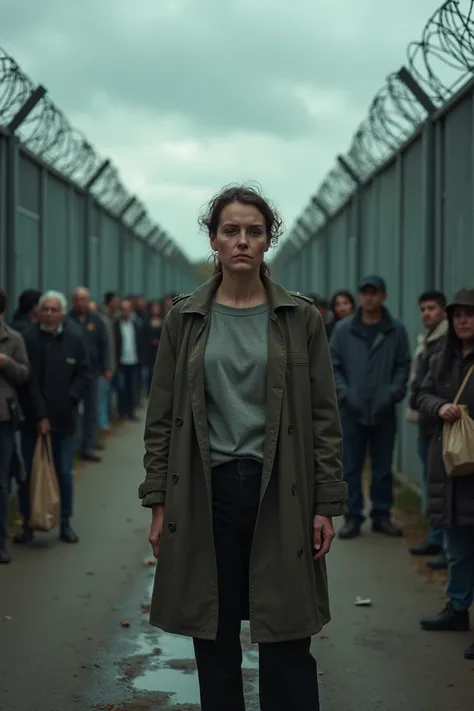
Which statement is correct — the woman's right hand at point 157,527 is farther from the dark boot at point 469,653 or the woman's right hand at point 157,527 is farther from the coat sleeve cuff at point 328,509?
the dark boot at point 469,653

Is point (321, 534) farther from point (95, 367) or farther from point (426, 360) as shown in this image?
point (95, 367)

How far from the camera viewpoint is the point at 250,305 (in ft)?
14.1

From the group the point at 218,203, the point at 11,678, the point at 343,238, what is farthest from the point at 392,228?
the point at 218,203

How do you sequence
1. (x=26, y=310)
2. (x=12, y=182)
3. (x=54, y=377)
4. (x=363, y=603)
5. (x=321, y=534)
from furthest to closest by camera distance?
(x=12, y=182), (x=26, y=310), (x=54, y=377), (x=363, y=603), (x=321, y=534)

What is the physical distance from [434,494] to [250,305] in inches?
107

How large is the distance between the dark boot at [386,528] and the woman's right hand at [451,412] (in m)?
3.21

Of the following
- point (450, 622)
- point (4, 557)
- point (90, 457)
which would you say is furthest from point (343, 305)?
point (450, 622)

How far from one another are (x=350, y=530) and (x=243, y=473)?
5764 mm

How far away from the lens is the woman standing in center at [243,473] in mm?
4117

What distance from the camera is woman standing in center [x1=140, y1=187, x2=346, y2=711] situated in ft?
13.5

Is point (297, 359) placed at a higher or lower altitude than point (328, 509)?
higher

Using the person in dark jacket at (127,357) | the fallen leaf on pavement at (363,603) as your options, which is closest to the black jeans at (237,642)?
the fallen leaf on pavement at (363,603)

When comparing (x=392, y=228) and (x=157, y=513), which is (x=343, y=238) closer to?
(x=392, y=228)

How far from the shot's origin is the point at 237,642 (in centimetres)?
423
